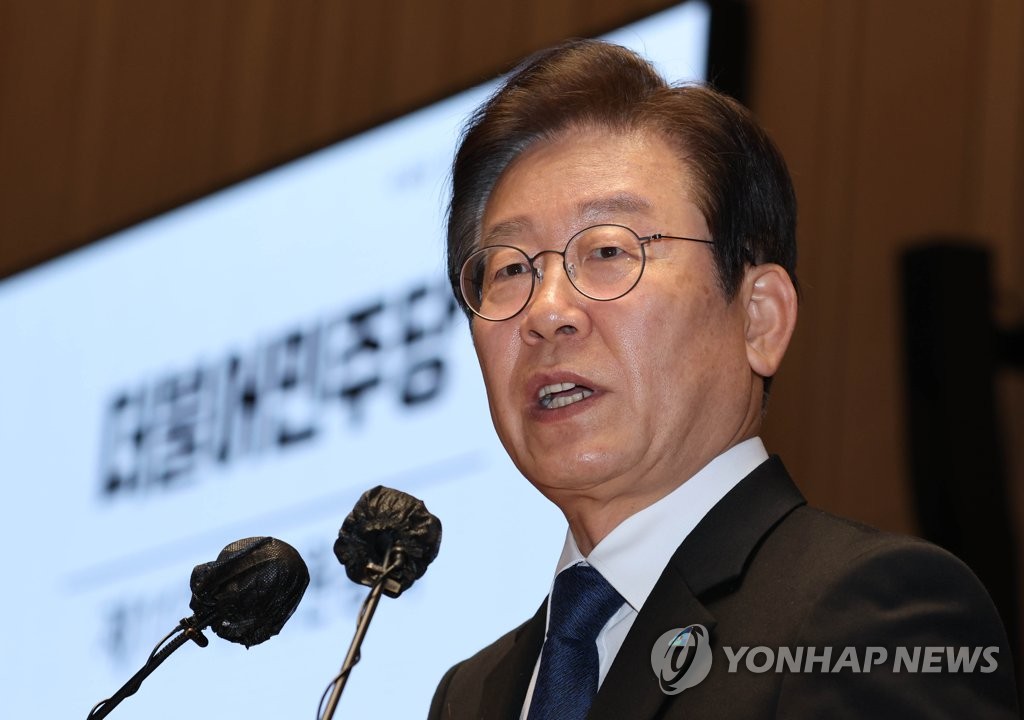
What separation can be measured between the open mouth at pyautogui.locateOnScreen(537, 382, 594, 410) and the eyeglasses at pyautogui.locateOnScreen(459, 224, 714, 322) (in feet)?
0.36

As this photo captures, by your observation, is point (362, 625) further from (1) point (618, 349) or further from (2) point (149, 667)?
(1) point (618, 349)

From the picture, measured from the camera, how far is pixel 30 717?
350 centimetres

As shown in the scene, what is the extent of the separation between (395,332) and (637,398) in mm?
1340

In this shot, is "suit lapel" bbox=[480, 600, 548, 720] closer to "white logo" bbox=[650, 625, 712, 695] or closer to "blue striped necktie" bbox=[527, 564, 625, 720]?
"blue striped necktie" bbox=[527, 564, 625, 720]

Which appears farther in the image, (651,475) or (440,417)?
(440,417)

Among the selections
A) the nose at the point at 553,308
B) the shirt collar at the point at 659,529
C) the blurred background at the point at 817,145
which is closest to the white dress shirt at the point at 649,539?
the shirt collar at the point at 659,529

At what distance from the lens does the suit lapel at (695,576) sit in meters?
1.61

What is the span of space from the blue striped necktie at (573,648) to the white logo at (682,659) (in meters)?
0.12

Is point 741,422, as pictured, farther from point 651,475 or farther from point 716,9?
point 716,9

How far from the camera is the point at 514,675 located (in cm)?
194

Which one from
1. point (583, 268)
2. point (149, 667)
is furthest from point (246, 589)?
point (583, 268)

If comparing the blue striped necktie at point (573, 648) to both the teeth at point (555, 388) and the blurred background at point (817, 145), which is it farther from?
the blurred background at point (817, 145)

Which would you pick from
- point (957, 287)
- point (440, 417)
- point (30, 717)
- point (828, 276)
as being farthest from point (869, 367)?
point (30, 717)

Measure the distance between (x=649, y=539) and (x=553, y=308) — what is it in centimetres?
31
